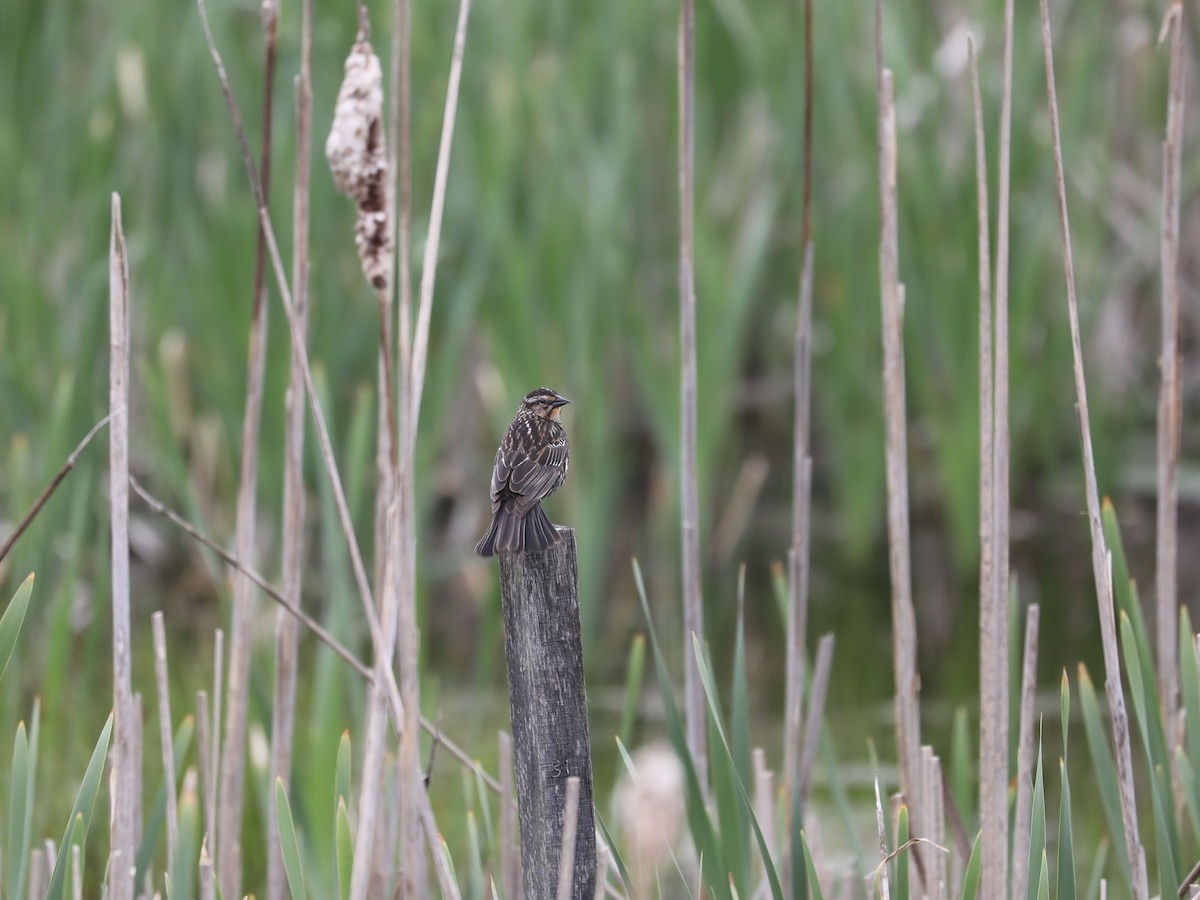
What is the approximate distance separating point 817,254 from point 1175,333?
7.48 feet

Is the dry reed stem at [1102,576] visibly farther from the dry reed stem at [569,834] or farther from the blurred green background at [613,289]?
the blurred green background at [613,289]

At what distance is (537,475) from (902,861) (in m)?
0.55

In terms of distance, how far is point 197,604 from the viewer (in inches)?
151

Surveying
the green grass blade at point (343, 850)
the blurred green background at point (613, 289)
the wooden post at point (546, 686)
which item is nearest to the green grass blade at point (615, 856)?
the wooden post at point (546, 686)

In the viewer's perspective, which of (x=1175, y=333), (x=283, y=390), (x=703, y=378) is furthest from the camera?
(x=703, y=378)

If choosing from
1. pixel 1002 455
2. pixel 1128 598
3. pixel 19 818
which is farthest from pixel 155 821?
pixel 1128 598

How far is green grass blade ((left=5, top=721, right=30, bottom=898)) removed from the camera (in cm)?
142

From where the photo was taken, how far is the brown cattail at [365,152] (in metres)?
1.31

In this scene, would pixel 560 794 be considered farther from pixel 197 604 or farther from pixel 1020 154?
pixel 1020 154

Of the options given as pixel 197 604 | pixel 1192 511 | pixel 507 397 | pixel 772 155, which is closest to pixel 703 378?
pixel 507 397

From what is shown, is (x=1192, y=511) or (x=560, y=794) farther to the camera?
(x=1192, y=511)

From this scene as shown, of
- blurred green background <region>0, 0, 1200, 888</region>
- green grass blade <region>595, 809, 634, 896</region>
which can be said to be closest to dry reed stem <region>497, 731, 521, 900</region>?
green grass blade <region>595, 809, 634, 896</region>

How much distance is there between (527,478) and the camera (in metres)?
1.50

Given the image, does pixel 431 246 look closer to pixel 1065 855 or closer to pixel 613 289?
pixel 1065 855
